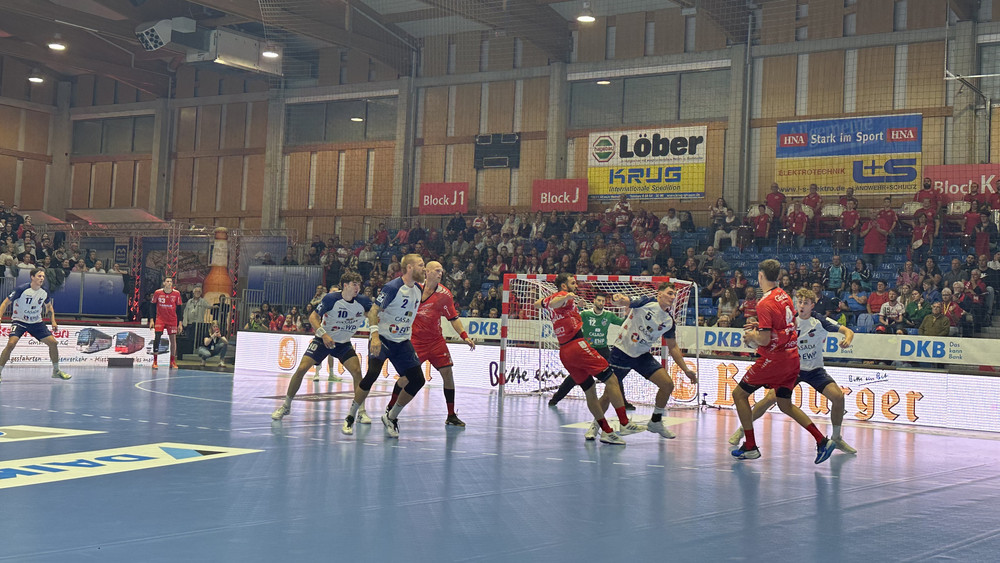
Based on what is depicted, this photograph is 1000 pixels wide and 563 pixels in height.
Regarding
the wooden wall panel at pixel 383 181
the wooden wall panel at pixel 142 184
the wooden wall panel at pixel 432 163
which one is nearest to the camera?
the wooden wall panel at pixel 432 163

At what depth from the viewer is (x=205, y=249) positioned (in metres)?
34.9

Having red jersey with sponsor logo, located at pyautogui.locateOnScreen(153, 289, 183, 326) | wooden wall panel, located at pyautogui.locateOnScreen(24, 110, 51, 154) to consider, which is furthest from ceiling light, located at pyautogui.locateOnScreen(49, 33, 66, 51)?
red jersey with sponsor logo, located at pyautogui.locateOnScreen(153, 289, 183, 326)

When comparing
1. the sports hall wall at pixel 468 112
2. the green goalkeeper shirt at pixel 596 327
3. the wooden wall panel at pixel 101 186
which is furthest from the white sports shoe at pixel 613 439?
the wooden wall panel at pixel 101 186

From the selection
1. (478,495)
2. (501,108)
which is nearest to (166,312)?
(501,108)

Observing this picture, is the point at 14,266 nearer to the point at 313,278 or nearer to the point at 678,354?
the point at 313,278

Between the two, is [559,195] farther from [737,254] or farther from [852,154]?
[852,154]

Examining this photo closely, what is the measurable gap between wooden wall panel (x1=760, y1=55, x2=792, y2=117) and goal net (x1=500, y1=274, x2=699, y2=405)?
9.08 metres

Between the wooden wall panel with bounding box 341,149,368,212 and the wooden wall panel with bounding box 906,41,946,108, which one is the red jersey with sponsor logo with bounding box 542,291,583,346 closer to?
the wooden wall panel with bounding box 906,41,946,108

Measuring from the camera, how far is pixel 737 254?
2562 cm

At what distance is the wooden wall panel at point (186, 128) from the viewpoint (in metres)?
40.0

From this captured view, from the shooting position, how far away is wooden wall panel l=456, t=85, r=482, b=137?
33.8m

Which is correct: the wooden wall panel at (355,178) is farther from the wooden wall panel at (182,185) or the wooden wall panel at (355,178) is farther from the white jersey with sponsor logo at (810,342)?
the white jersey with sponsor logo at (810,342)

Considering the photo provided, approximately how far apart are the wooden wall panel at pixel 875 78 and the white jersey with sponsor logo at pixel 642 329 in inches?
693

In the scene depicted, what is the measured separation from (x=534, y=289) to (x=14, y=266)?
618 inches
